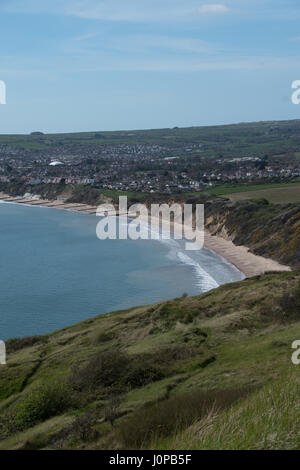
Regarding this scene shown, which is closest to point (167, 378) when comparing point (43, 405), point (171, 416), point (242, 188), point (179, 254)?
point (43, 405)

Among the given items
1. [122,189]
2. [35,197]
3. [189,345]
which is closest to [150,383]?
[189,345]

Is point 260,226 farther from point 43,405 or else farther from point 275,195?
point 43,405

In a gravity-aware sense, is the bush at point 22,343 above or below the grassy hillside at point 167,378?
below

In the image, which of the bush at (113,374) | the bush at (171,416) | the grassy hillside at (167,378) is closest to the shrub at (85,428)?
the grassy hillside at (167,378)

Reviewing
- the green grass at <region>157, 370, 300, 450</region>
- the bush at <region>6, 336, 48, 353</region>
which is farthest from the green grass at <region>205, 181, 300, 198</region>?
the green grass at <region>157, 370, 300, 450</region>

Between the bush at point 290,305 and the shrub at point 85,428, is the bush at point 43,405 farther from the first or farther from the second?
the bush at point 290,305
